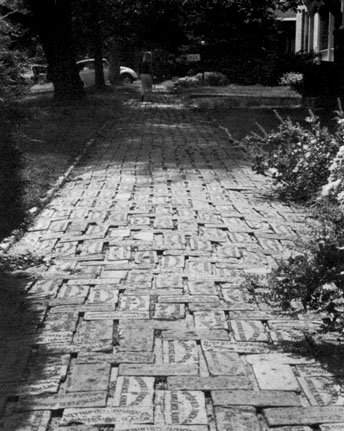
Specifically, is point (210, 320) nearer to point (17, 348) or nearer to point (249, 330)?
point (249, 330)

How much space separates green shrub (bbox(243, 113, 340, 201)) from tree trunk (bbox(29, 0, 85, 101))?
17389 mm

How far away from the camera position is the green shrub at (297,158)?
9250mm

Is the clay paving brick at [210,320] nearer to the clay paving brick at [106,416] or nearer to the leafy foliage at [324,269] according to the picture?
the leafy foliage at [324,269]

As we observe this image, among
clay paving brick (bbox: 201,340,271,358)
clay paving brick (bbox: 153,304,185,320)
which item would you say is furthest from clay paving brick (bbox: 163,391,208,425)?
clay paving brick (bbox: 153,304,185,320)

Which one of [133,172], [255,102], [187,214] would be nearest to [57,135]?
[133,172]

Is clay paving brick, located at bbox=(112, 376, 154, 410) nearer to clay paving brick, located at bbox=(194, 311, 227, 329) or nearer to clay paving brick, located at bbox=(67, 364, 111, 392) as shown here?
clay paving brick, located at bbox=(67, 364, 111, 392)

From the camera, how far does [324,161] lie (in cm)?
916

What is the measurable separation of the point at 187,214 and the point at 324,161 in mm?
1633

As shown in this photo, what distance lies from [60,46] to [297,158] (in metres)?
18.8

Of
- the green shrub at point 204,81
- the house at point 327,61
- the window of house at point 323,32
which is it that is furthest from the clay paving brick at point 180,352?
the green shrub at point 204,81

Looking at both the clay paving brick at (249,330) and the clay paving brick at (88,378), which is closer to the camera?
the clay paving brick at (88,378)

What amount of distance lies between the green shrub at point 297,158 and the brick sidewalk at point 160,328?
35 cm

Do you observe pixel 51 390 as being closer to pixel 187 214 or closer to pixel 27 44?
pixel 187 214

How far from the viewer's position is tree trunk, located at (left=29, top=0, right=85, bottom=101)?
26.9 meters
